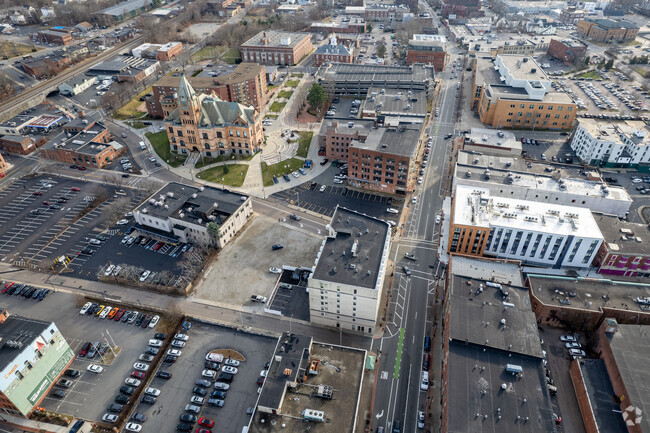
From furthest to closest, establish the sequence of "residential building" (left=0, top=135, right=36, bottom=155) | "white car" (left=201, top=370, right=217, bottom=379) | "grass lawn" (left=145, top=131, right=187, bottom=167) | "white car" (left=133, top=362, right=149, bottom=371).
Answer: "residential building" (left=0, top=135, right=36, bottom=155), "grass lawn" (left=145, top=131, right=187, bottom=167), "white car" (left=133, top=362, right=149, bottom=371), "white car" (left=201, top=370, right=217, bottom=379)

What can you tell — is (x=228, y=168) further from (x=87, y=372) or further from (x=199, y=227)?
(x=87, y=372)

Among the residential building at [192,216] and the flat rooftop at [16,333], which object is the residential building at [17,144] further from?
the flat rooftop at [16,333]

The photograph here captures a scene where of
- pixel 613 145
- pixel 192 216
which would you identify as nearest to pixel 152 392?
pixel 192 216

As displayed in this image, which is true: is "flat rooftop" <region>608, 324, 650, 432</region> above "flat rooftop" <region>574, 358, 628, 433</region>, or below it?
above

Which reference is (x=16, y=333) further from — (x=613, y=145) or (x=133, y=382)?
(x=613, y=145)

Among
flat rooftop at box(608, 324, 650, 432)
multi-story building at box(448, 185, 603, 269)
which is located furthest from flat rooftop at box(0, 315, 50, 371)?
flat rooftop at box(608, 324, 650, 432)

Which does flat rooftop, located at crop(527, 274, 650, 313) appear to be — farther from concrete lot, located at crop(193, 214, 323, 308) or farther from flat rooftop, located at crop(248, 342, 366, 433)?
concrete lot, located at crop(193, 214, 323, 308)

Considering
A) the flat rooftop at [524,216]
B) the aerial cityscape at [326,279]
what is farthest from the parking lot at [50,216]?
the flat rooftop at [524,216]

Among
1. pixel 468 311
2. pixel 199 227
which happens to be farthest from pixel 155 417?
pixel 468 311
